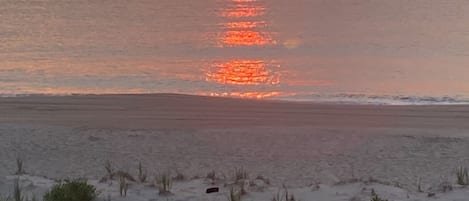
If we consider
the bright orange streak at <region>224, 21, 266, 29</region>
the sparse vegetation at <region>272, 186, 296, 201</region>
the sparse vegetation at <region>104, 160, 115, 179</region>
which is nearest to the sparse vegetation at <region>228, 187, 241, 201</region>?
A: the sparse vegetation at <region>272, 186, 296, 201</region>

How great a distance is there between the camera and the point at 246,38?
113 feet

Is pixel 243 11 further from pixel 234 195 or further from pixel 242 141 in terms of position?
pixel 234 195

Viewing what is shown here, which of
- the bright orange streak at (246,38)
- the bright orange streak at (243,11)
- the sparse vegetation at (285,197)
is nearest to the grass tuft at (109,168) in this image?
the sparse vegetation at (285,197)

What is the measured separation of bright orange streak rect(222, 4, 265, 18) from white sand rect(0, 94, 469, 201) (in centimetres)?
3371

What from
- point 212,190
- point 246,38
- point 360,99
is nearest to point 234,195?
point 212,190

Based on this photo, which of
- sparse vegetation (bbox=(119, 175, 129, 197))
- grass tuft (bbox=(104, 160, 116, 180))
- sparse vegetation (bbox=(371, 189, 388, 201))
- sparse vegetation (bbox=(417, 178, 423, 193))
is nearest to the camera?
sparse vegetation (bbox=(371, 189, 388, 201))

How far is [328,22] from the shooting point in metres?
45.2

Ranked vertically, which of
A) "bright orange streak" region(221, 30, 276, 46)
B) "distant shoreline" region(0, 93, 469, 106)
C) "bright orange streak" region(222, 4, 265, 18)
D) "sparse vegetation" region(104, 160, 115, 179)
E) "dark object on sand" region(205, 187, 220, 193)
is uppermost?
"bright orange streak" region(222, 4, 265, 18)

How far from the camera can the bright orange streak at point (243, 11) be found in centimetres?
5056

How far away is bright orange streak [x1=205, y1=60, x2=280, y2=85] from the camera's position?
68.7ft

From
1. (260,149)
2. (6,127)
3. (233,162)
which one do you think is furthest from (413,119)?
(6,127)

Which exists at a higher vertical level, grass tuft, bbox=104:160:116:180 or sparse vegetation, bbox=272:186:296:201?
grass tuft, bbox=104:160:116:180

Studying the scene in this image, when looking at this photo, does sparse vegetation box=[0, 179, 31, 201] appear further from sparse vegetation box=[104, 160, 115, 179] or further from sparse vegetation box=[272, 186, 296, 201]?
sparse vegetation box=[272, 186, 296, 201]

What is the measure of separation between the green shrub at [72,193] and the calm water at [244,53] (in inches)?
473
